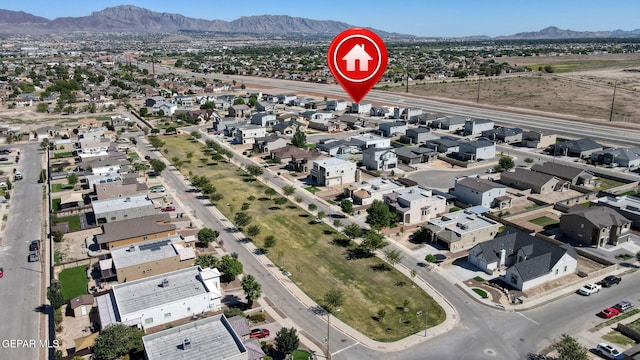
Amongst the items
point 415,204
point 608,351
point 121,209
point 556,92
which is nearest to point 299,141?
point 415,204

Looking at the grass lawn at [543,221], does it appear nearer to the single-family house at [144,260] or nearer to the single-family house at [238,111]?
the single-family house at [144,260]

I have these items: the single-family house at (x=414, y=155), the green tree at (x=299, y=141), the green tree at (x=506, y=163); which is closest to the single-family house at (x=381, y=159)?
the single-family house at (x=414, y=155)

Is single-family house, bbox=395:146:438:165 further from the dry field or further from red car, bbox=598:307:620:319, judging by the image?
the dry field

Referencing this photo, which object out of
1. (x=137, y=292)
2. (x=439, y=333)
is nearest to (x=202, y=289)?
(x=137, y=292)

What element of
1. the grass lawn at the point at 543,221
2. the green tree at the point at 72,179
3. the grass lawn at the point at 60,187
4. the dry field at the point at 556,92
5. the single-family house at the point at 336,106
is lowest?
the grass lawn at the point at 543,221

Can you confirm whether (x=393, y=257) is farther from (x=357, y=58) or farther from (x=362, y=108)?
(x=362, y=108)

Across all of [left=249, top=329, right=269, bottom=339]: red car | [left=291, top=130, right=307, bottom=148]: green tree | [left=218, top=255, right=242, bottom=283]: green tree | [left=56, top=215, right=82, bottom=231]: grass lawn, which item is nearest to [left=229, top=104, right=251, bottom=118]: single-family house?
[left=291, top=130, right=307, bottom=148]: green tree
